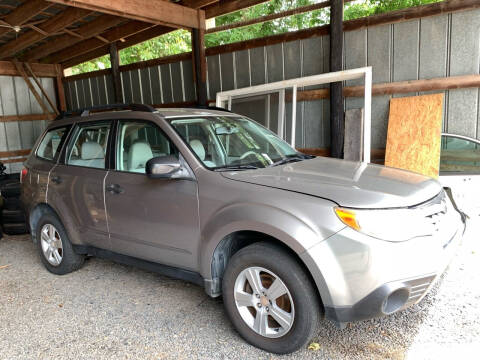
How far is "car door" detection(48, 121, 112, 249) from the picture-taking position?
3596mm

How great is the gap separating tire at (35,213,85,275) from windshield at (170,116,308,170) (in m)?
1.90

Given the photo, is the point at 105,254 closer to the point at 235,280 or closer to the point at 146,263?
the point at 146,263

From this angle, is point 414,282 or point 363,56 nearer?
point 414,282

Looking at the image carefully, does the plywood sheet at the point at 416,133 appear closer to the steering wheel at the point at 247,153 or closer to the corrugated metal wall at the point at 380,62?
the corrugated metal wall at the point at 380,62

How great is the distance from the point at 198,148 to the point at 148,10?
210 inches

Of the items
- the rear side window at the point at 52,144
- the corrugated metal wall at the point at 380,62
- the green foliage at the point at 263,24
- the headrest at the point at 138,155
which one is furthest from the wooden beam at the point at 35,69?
the headrest at the point at 138,155

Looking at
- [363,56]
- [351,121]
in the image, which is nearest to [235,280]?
[351,121]

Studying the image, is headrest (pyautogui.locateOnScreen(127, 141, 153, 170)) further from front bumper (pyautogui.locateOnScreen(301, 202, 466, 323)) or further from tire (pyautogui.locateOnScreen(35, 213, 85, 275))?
front bumper (pyautogui.locateOnScreen(301, 202, 466, 323))

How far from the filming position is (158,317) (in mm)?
3199

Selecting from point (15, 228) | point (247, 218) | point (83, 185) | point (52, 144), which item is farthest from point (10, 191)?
point (247, 218)

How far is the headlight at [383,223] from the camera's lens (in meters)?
2.22

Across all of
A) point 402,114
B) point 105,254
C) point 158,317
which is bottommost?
point 158,317

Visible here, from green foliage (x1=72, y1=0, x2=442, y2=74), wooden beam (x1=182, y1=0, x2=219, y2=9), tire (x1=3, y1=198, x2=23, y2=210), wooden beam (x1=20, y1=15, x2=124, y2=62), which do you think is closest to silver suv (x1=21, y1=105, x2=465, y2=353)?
tire (x1=3, y1=198, x2=23, y2=210)

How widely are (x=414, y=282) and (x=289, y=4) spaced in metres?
11.3
